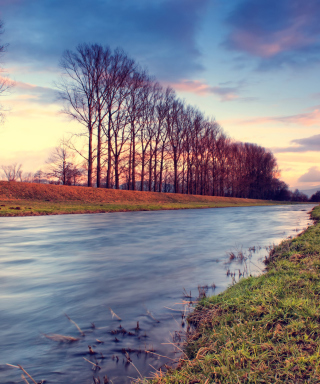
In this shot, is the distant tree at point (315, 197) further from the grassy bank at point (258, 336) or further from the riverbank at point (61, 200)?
the grassy bank at point (258, 336)

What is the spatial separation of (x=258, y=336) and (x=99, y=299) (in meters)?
2.71

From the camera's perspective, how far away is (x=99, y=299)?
195 inches

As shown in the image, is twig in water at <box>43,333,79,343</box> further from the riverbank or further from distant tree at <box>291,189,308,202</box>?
distant tree at <box>291,189,308,202</box>

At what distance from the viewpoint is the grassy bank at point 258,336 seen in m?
2.42

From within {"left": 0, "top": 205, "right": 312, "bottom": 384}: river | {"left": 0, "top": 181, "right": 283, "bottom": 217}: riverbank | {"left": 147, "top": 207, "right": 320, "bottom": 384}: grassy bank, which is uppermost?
{"left": 0, "top": 181, "right": 283, "bottom": 217}: riverbank

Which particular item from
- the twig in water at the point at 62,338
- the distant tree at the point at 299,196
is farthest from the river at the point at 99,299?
the distant tree at the point at 299,196

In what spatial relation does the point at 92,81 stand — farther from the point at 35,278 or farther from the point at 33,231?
the point at 35,278

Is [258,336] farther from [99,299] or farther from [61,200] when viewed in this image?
[61,200]

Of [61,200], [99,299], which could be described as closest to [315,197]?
[61,200]

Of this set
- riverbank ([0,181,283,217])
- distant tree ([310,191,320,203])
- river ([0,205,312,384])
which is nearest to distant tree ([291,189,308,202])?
distant tree ([310,191,320,203])

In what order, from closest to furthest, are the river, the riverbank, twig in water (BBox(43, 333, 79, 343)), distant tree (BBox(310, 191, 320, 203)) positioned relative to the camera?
the river < twig in water (BBox(43, 333, 79, 343)) < the riverbank < distant tree (BBox(310, 191, 320, 203))

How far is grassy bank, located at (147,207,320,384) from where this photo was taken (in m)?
2.42

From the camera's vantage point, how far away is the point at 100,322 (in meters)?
4.01

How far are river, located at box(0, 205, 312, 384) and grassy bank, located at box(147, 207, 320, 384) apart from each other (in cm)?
45
